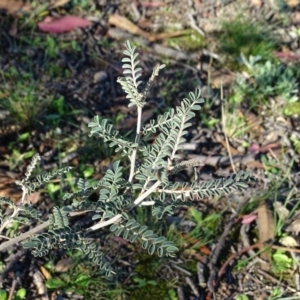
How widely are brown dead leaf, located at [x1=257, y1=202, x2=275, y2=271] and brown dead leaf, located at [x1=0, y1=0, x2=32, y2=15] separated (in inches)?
70.6

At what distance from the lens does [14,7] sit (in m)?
3.39

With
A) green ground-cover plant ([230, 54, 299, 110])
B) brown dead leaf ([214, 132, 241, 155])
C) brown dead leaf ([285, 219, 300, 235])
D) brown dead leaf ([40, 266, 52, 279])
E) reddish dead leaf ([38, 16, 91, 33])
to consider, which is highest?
reddish dead leaf ([38, 16, 91, 33])

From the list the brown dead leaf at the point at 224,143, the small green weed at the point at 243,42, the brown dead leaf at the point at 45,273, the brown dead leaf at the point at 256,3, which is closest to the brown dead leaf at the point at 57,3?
the small green weed at the point at 243,42

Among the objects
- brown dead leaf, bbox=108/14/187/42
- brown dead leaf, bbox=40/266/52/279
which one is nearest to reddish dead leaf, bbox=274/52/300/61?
brown dead leaf, bbox=108/14/187/42

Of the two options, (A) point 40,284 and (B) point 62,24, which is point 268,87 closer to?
(B) point 62,24

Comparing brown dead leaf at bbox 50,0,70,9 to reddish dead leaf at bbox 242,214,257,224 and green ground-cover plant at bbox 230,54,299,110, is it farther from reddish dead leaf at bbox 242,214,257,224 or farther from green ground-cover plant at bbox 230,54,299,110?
reddish dead leaf at bbox 242,214,257,224

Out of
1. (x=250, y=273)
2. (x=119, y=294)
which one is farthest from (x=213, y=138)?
(x=119, y=294)

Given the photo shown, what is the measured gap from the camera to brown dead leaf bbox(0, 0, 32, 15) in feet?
11.1

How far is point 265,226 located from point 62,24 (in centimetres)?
166

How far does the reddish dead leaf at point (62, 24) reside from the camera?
3.33m

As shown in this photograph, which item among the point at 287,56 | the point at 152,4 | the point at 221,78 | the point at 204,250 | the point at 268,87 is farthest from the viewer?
the point at 152,4

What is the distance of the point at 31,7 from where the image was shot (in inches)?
134

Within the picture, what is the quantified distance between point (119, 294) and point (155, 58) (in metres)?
1.49

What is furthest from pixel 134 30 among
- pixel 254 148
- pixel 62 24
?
pixel 254 148
